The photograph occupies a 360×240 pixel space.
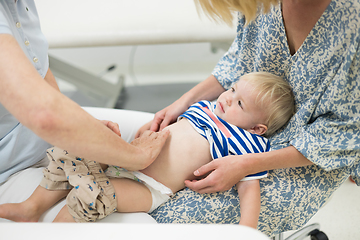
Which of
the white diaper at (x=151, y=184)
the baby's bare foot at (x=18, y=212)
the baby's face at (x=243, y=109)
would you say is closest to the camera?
the baby's bare foot at (x=18, y=212)

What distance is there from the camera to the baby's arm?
2.61ft

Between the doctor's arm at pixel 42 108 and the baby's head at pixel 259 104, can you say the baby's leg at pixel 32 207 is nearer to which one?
the doctor's arm at pixel 42 108

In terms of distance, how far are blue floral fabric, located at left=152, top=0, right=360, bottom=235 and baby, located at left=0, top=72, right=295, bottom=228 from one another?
2.0 inches

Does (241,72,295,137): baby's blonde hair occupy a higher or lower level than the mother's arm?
higher

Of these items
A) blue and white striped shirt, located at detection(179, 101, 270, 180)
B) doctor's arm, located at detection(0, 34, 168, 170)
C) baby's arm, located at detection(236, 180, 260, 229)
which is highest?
doctor's arm, located at detection(0, 34, 168, 170)

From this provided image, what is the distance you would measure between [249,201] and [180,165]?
23 cm

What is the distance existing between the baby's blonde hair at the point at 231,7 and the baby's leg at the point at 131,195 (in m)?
0.57

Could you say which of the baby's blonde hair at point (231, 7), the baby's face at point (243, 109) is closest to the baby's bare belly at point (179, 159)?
the baby's face at point (243, 109)

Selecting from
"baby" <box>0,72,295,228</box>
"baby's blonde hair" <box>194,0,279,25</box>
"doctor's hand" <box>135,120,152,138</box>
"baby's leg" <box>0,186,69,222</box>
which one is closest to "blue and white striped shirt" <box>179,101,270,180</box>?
"baby" <box>0,72,295,228</box>

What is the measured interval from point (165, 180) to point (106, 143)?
1.09ft

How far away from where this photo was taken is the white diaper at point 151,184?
0.89 metres

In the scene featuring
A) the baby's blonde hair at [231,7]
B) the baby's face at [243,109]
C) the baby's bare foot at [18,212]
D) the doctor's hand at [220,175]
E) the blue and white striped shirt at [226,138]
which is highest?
the baby's blonde hair at [231,7]

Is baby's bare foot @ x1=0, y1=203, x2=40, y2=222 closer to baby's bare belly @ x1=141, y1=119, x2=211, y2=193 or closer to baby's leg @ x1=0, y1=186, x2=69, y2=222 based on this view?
baby's leg @ x1=0, y1=186, x2=69, y2=222

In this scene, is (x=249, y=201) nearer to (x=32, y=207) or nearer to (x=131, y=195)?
(x=131, y=195)
